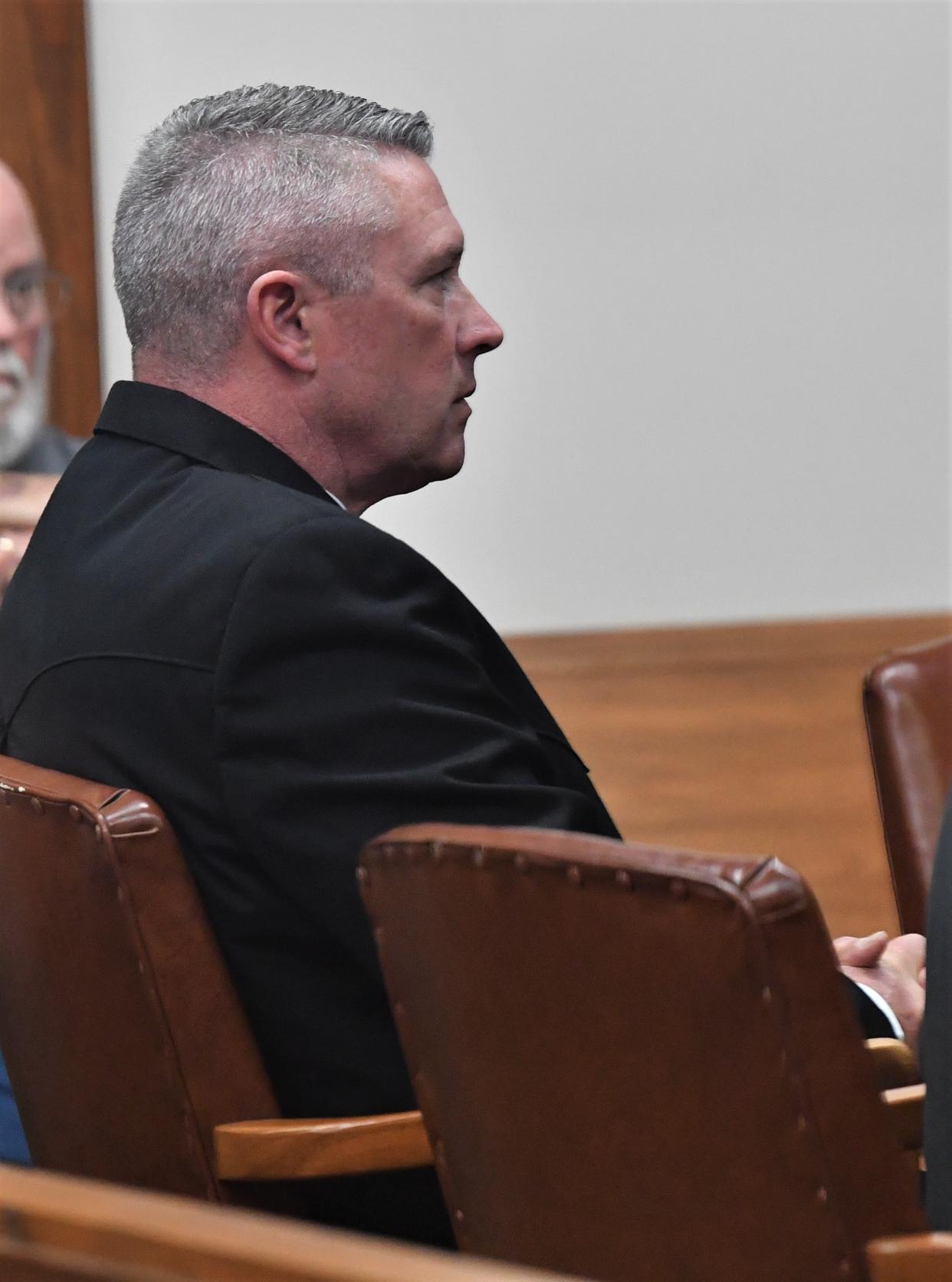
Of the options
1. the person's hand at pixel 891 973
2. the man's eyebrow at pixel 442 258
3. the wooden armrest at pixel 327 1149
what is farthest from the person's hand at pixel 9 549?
the person's hand at pixel 891 973

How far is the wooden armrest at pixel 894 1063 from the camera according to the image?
45.0 inches

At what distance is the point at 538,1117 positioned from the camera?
0.94 meters

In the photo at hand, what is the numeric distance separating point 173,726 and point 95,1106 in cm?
28

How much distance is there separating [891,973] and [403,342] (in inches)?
25.0

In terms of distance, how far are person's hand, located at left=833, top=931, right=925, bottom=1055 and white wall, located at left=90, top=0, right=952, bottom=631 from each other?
2565 millimetres

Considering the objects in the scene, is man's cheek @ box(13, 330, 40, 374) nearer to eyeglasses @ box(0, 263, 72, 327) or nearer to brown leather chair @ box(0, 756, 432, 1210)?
eyeglasses @ box(0, 263, 72, 327)

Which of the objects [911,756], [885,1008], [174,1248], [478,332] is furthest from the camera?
[911,756]

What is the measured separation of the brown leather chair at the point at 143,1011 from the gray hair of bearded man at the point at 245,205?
1.32ft

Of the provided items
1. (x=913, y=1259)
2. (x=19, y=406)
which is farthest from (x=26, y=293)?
(x=913, y=1259)

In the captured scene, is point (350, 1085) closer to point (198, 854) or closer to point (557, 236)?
point (198, 854)

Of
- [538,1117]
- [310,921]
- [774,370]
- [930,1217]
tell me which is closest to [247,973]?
[310,921]

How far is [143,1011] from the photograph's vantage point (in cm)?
122

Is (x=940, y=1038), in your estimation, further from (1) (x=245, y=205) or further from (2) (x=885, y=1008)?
(1) (x=245, y=205)

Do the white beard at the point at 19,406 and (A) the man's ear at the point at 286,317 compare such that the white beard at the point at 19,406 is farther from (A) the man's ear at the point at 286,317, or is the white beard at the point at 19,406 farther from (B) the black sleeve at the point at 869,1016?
(B) the black sleeve at the point at 869,1016
